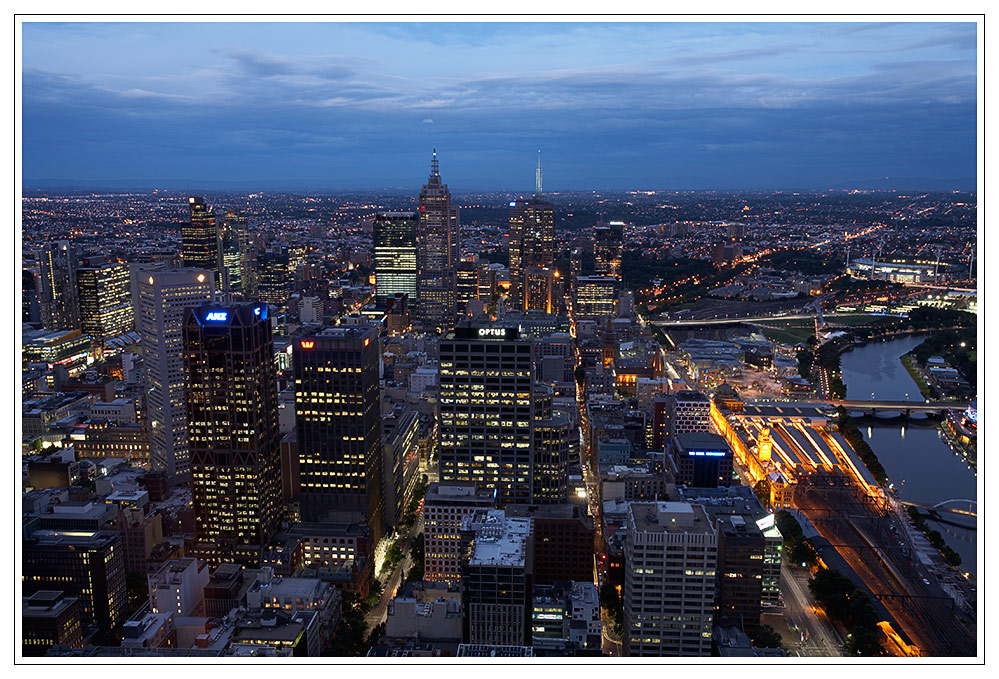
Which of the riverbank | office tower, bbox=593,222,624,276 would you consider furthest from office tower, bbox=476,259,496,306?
the riverbank

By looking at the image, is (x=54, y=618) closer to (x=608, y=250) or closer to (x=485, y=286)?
(x=485, y=286)

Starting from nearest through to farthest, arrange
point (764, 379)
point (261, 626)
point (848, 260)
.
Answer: point (261, 626) → point (764, 379) → point (848, 260)

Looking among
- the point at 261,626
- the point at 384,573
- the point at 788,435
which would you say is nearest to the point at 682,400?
the point at 788,435

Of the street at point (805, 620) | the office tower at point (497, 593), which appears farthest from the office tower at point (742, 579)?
the office tower at point (497, 593)

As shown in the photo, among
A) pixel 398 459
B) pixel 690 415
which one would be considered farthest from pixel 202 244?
pixel 690 415

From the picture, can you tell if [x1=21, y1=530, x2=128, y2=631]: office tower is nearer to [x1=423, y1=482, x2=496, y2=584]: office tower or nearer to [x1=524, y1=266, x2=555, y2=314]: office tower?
[x1=423, y1=482, x2=496, y2=584]: office tower
